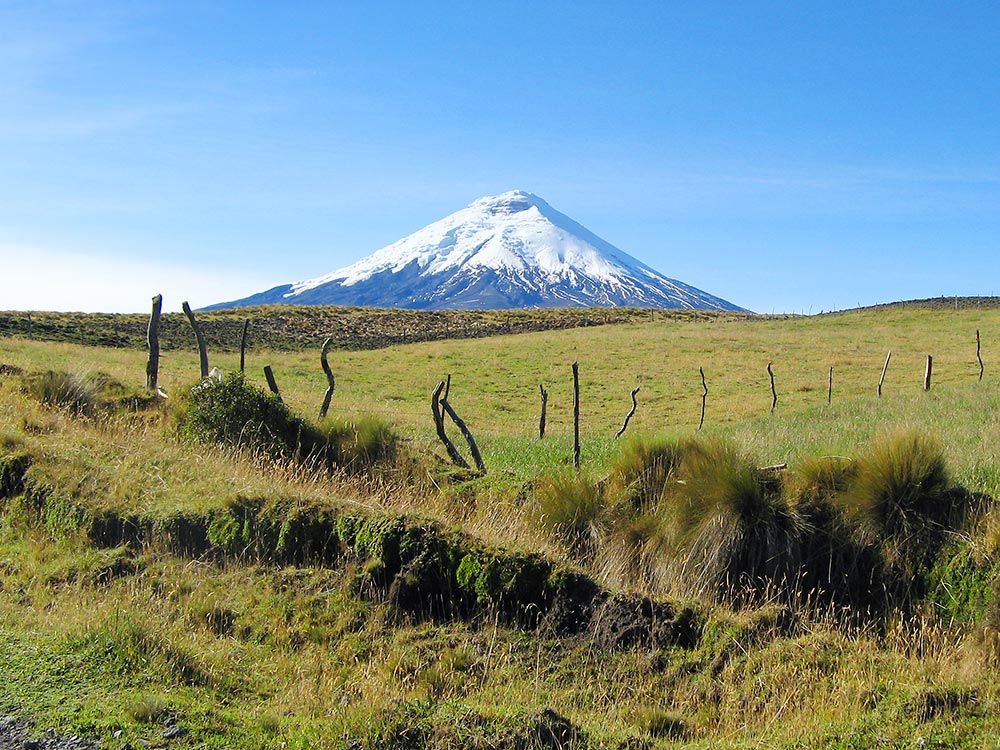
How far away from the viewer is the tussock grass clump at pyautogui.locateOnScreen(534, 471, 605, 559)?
342 inches

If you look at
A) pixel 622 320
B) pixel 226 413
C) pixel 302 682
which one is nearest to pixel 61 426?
pixel 226 413

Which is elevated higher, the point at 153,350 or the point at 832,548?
the point at 153,350

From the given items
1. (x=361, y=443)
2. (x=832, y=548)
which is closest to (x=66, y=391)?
(x=361, y=443)

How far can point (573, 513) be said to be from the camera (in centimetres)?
890

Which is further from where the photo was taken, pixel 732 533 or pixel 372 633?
pixel 732 533

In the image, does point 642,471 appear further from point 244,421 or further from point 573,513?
point 244,421

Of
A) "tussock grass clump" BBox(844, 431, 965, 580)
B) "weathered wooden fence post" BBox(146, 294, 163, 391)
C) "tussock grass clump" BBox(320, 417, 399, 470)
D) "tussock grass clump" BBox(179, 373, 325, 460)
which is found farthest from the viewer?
"weathered wooden fence post" BBox(146, 294, 163, 391)

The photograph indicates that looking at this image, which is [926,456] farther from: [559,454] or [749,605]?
[559,454]

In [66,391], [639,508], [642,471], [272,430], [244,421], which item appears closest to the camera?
[639,508]

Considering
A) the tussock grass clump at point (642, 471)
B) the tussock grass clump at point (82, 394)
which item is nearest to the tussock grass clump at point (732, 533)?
the tussock grass clump at point (642, 471)

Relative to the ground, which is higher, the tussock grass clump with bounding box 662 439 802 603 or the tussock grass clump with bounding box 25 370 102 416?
the tussock grass clump with bounding box 25 370 102 416

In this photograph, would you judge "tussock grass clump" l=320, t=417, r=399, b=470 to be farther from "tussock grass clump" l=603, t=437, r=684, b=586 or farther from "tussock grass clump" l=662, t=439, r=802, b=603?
"tussock grass clump" l=662, t=439, r=802, b=603

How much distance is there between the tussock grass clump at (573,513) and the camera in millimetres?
8688

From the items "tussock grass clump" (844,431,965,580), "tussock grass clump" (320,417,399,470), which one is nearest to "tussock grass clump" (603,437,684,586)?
"tussock grass clump" (844,431,965,580)
